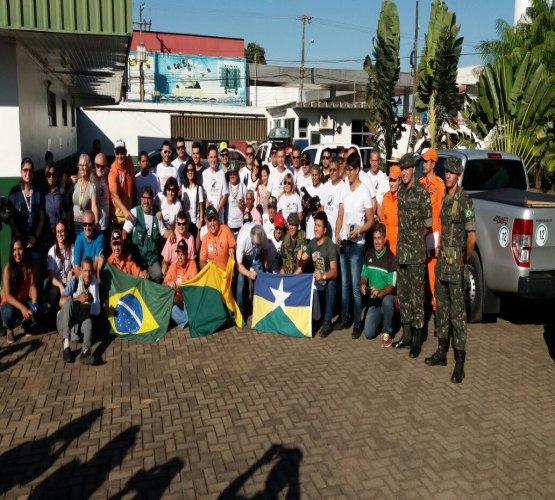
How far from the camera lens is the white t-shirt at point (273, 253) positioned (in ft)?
26.9

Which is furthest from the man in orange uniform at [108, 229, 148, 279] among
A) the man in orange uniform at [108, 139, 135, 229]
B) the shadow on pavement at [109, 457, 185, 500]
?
the shadow on pavement at [109, 457, 185, 500]

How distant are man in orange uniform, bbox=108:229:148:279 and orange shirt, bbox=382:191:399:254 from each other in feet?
10.6

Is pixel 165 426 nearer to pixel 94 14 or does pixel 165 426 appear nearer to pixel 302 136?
pixel 94 14

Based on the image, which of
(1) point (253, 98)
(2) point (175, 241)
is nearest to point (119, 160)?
(2) point (175, 241)

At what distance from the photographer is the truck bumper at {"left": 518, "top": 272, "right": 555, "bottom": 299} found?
→ 21.3 feet

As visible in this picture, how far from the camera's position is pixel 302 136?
111 ft

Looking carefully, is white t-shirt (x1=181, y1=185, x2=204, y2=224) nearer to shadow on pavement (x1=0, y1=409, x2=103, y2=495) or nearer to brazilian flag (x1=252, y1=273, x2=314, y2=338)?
brazilian flag (x1=252, y1=273, x2=314, y2=338)

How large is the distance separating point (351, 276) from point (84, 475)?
4.30 meters

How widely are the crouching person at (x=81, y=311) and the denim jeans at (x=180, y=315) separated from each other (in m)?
0.97

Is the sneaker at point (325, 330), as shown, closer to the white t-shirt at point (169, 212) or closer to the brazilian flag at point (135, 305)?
the brazilian flag at point (135, 305)

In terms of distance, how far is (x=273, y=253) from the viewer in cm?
829

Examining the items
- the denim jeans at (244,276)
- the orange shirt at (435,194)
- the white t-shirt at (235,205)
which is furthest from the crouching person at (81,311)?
the orange shirt at (435,194)

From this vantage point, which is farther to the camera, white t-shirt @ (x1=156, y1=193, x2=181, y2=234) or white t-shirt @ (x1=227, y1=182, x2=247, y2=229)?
white t-shirt @ (x1=227, y1=182, x2=247, y2=229)

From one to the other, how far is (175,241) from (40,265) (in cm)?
180
